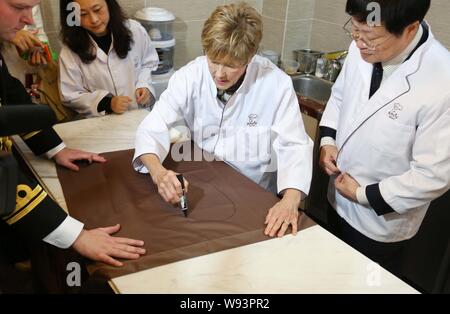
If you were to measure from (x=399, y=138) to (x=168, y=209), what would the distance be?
2.27ft

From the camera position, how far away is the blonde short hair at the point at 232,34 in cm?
116

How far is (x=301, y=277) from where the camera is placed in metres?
0.92

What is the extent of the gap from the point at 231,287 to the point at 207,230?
19 cm

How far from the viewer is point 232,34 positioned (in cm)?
115

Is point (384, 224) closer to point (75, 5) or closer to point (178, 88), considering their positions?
point (178, 88)

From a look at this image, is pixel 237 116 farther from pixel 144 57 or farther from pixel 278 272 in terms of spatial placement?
pixel 144 57

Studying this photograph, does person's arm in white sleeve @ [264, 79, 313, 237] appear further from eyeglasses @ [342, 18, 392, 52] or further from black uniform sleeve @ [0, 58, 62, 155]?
black uniform sleeve @ [0, 58, 62, 155]

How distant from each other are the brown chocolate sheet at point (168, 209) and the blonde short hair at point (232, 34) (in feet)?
1.22

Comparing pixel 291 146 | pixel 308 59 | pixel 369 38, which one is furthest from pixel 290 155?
pixel 308 59

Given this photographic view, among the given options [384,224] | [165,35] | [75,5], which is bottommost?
[384,224]

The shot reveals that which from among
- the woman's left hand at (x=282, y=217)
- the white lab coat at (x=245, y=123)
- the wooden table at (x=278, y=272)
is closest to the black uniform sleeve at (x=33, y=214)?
the wooden table at (x=278, y=272)

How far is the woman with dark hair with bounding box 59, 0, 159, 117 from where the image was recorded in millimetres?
1706

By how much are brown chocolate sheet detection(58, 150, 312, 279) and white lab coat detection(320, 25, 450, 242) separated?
0.31 meters
